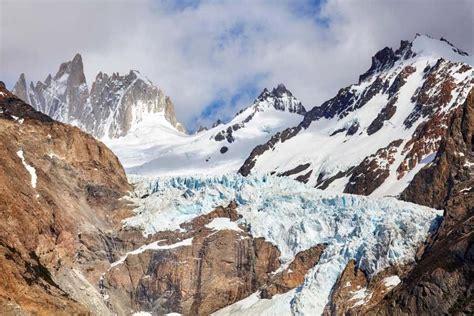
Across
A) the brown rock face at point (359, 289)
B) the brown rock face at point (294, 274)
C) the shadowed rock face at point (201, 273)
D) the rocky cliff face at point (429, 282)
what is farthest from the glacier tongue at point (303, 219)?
the shadowed rock face at point (201, 273)

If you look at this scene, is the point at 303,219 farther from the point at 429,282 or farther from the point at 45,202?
the point at 45,202

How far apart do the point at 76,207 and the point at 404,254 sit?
60.4 metres

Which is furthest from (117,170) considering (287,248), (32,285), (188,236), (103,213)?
(32,285)

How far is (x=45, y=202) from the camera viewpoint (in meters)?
167

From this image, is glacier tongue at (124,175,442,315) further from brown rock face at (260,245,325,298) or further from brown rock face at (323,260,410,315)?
brown rock face at (260,245,325,298)

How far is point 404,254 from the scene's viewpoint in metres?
150

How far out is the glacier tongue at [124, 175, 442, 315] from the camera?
15200 centimetres

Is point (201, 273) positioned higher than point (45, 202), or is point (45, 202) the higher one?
point (45, 202)

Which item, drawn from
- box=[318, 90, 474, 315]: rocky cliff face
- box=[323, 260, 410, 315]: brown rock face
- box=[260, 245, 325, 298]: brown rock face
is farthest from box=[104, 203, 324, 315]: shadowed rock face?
box=[318, 90, 474, 315]: rocky cliff face

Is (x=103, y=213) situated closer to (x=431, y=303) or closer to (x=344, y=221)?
(x=344, y=221)

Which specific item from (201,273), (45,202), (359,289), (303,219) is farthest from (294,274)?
(45,202)

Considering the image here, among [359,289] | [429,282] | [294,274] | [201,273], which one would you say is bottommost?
[359,289]

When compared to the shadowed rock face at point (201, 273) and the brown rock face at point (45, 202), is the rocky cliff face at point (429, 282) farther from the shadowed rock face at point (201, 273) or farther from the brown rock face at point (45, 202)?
the brown rock face at point (45, 202)

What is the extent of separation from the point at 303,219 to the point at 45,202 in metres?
45.7
